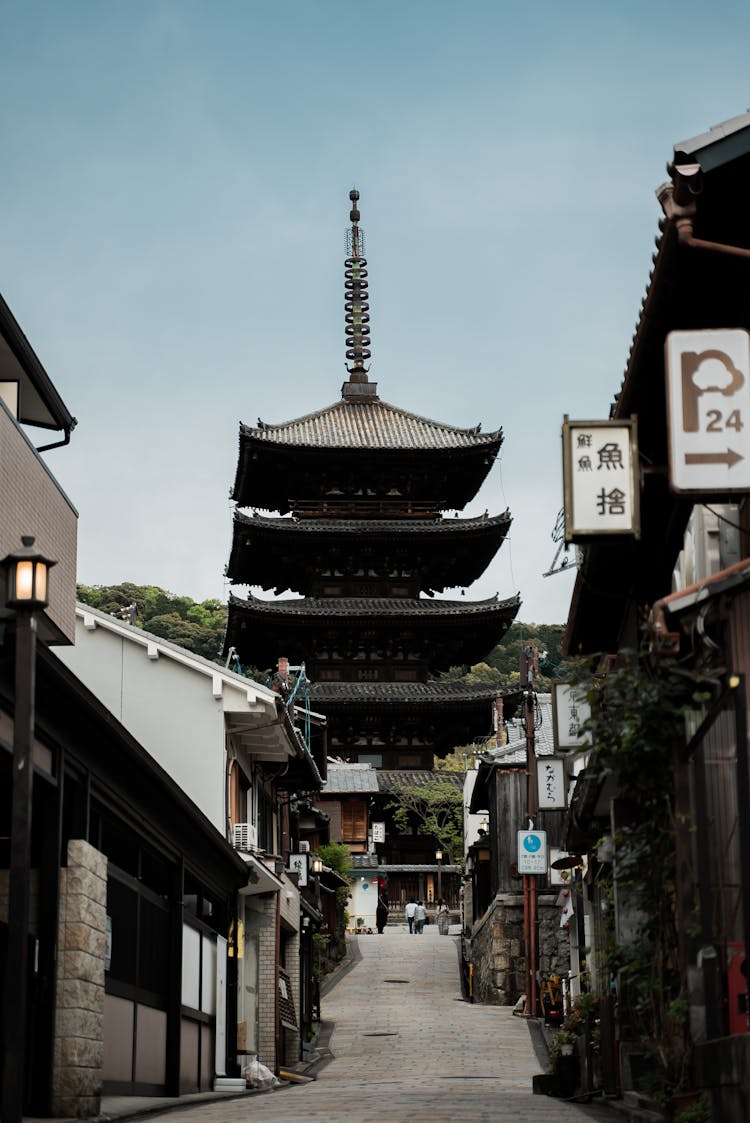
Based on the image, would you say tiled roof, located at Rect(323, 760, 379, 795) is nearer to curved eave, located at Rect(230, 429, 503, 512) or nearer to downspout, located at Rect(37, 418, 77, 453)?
curved eave, located at Rect(230, 429, 503, 512)

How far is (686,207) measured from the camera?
37.6 ft

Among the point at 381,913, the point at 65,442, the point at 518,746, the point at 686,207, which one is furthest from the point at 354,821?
the point at 686,207

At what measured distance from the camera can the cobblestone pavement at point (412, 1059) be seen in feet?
53.3

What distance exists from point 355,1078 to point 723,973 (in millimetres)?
15062

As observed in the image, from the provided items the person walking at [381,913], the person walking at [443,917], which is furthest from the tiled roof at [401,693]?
the person walking at [381,913]

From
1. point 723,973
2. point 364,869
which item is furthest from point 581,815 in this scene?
point 364,869

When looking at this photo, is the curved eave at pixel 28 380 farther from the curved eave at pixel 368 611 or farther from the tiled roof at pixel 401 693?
the tiled roof at pixel 401 693

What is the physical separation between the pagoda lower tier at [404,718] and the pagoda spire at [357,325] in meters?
13.1

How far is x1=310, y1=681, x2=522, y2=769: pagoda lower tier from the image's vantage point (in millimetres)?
58656

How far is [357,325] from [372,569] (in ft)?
39.3

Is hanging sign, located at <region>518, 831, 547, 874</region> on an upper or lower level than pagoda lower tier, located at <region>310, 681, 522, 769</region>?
lower

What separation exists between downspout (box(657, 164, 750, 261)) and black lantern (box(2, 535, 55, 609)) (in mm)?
5144

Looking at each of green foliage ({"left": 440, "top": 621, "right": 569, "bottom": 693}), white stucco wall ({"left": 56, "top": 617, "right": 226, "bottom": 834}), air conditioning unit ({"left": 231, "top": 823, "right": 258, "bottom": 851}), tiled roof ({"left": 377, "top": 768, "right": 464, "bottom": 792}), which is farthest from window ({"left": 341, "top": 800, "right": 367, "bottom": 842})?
white stucco wall ({"left": 56, "top": 617, "right": 226, "bottom": 834})

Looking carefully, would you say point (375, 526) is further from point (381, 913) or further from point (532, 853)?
point (532, 853)
